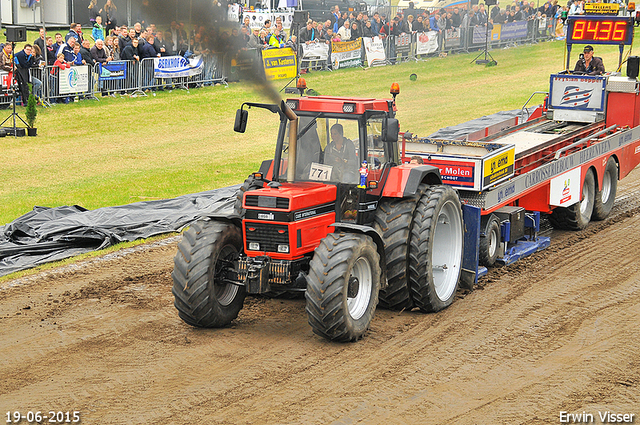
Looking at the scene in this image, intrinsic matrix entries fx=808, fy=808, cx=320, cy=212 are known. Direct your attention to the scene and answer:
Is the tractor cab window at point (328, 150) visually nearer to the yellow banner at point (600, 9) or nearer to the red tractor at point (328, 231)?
the red tractor at point (328, 231)

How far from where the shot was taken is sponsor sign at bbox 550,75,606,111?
50.5 feet

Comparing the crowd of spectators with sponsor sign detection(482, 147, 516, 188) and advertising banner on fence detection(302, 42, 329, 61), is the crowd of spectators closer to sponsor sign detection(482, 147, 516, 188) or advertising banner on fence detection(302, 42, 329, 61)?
advertising banner on fence detection(302, 42, 329, 61)

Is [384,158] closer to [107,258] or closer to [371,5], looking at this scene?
[107,258]

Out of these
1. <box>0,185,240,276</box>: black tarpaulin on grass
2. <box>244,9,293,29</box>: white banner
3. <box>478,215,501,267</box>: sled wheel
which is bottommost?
<box>0,185,240,276</box>: black tarpaulin on grass

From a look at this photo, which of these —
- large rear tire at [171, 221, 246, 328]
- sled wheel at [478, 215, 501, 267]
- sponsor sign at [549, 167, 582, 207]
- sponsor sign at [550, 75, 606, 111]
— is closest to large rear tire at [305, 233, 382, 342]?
large rear tire at [171, 221, 246, 328]

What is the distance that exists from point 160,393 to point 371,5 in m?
35.4

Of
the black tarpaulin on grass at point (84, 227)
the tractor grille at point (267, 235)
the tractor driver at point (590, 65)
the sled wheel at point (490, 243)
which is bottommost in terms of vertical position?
the black tarpaulin on grass at point (84, 227)

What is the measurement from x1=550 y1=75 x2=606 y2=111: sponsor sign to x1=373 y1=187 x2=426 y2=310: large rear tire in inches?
303

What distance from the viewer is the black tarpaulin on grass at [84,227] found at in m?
11.8

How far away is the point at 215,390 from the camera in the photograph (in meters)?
7.40

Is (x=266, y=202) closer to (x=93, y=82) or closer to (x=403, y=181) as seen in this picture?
(x=403, y=181)

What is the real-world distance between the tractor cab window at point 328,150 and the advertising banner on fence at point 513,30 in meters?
29.9

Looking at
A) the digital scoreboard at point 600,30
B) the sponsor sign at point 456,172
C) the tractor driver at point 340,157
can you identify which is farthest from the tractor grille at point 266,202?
the digital scoreboard at point 600,30

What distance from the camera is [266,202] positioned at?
8438 mm
